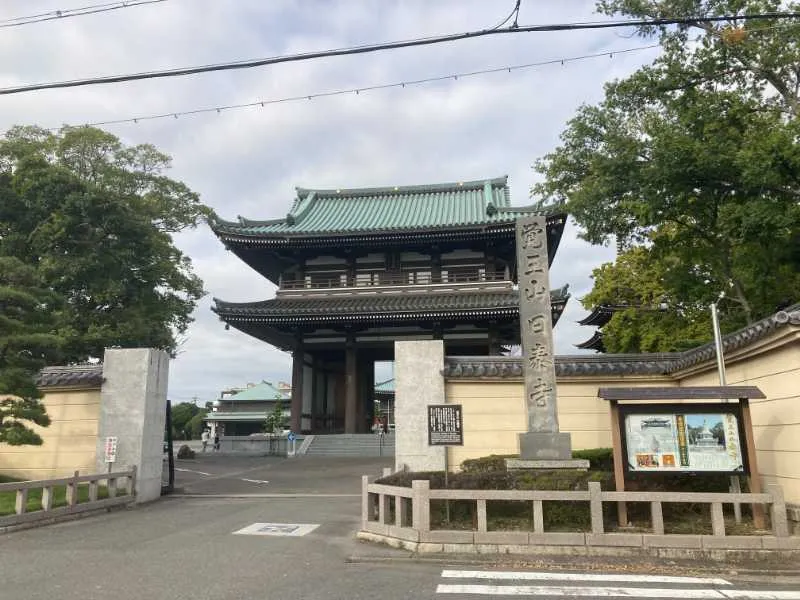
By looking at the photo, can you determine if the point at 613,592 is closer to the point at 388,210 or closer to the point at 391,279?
the point at 391,279

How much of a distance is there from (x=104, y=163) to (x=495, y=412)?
2208cm

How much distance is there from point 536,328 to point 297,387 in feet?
57.4

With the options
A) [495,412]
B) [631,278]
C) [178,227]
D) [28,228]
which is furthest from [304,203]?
[495,412]

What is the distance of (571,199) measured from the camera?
15.4m

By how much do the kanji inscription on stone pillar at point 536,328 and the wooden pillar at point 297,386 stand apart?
17.1 metres

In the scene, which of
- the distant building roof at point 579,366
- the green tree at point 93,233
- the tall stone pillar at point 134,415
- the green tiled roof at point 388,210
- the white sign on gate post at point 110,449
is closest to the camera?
the white sign on gate post at point 110,449

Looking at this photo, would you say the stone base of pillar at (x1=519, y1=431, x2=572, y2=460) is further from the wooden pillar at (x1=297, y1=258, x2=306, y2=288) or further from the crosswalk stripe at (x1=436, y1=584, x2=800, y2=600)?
the wooden pillar at (x1=297, y1=258, x2=306, y2=288)

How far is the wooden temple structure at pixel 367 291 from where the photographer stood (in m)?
24.9

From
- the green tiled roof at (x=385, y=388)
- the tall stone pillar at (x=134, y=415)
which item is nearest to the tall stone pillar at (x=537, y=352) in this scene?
the tall stone pillar at (x=134, y=415)

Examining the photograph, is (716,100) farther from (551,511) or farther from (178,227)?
(178,227)

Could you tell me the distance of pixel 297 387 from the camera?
2617 centimetres

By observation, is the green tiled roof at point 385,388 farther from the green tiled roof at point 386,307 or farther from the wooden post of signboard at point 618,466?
the wooden post of signboard at point 618,466

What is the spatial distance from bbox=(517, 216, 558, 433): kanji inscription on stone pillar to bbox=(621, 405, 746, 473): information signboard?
1.77 m

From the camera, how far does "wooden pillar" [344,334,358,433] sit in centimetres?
2593
